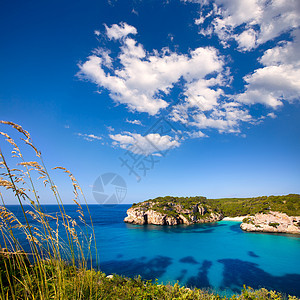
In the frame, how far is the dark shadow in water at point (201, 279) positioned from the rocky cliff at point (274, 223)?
27845mm

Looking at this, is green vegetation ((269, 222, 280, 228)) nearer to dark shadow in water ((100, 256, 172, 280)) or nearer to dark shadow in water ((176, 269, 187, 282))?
dark shadow in water ((100, 256, 172, 280))

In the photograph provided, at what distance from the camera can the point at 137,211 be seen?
178 ft

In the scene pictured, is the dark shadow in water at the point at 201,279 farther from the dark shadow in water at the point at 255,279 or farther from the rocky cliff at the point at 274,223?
the rocky cliff at the point at 274,223

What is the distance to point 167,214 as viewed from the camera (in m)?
49.9

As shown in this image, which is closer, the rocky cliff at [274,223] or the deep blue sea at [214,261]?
the deep blue sea at [214,261]

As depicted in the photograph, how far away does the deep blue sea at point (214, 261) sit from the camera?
53.4 ft

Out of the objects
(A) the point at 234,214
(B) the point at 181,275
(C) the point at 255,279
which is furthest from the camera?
(A) the point at 234,214

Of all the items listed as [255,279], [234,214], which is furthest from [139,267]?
[234,214]

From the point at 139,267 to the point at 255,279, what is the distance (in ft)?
44.5

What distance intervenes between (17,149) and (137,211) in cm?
5675

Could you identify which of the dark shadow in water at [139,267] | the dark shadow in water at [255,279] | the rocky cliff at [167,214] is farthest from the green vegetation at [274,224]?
the dark shadow in water at [139,267]

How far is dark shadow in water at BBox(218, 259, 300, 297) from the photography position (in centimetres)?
1522

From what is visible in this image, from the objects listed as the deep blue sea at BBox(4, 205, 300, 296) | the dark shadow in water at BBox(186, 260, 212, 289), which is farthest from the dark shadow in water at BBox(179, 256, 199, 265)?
the dark shadow in water at BBox(186, 260, 212, 289)

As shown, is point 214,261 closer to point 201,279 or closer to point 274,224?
point 201,279
